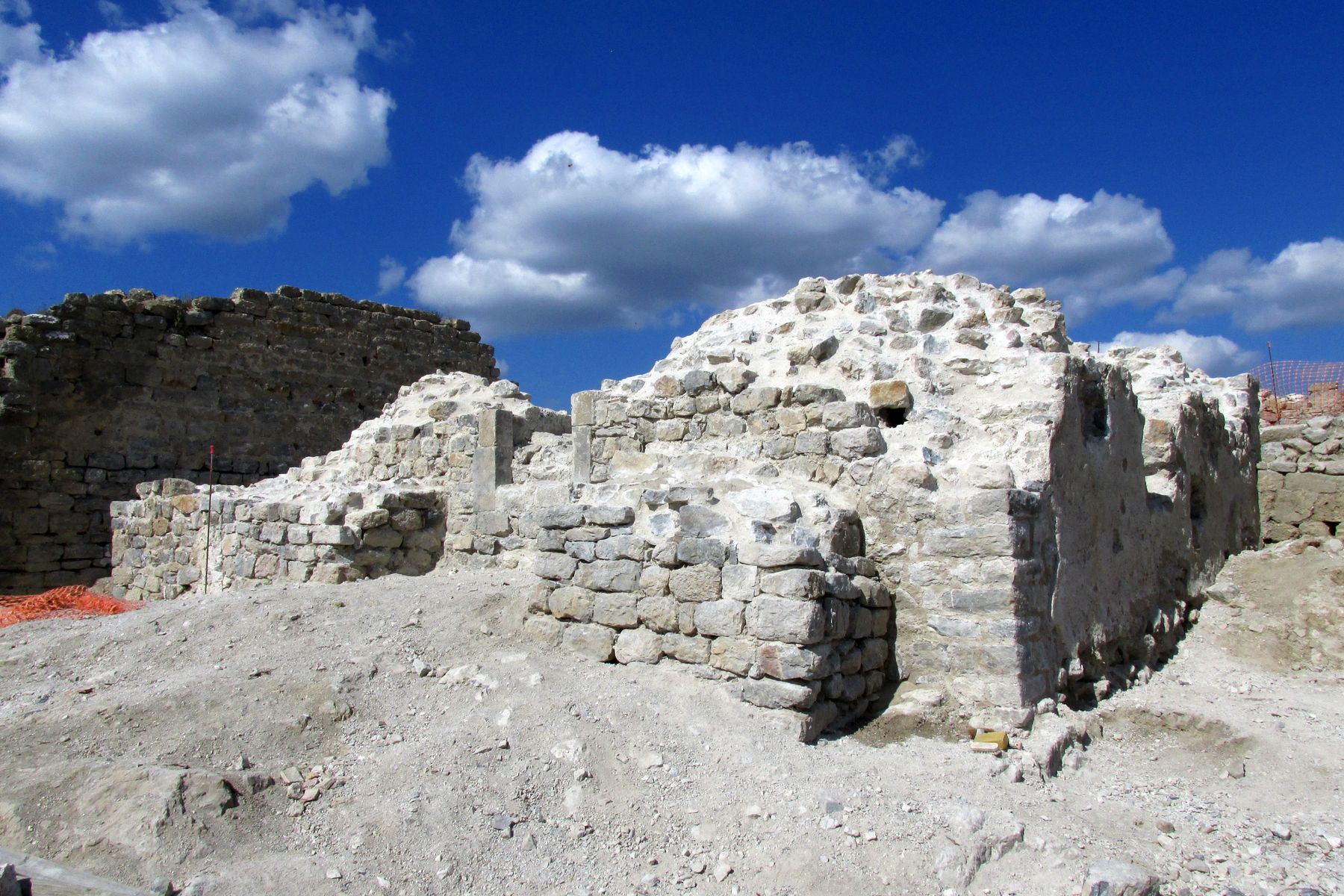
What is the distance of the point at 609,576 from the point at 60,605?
335 inches

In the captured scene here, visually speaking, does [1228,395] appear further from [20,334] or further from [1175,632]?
[20,334]

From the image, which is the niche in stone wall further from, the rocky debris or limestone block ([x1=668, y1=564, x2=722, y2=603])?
the rocky debris

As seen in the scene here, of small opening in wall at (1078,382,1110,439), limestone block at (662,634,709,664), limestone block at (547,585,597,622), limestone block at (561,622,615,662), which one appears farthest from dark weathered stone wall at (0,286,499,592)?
small opening in wall at (1078,382,1110,439)

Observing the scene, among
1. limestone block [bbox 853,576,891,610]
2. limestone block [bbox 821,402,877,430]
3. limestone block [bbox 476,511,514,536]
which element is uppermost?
limestone block [bbox 821,402,877,430]

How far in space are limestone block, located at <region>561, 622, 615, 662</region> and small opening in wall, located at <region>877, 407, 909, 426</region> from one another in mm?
1981

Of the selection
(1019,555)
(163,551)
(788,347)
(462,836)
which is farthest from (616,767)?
(163,551)

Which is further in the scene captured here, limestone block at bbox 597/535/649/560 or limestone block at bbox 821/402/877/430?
limestone block at bbox 821/402/877/430

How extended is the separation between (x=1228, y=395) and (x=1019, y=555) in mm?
5987

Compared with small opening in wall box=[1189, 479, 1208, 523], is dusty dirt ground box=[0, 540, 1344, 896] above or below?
below

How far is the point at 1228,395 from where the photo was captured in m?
9.12

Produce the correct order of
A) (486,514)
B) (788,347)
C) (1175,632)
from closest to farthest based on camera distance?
(788,347)
(1175,632)
(486,514)

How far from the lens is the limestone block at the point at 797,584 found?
423 centimetres

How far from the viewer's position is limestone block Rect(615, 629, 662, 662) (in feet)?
15.4

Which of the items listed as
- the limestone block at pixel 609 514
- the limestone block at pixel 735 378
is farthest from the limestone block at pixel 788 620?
the limestone block at pixel 735 378
